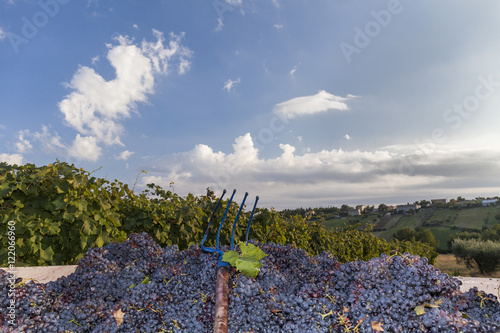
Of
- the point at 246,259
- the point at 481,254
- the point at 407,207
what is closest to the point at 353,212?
the point at 407,207

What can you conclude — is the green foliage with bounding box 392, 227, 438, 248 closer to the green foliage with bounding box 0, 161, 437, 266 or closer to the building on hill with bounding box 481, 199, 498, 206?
the building on hill with bounding box 481, 199, 498, 206

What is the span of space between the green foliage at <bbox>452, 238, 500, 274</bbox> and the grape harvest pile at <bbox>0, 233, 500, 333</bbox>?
28140mm

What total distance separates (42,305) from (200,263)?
127cm

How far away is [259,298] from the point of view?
2406mm

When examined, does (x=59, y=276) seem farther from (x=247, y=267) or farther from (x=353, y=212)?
(x=353, y=212)

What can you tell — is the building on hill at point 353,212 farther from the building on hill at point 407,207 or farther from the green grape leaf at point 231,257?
the green grape leaf at point 231,257

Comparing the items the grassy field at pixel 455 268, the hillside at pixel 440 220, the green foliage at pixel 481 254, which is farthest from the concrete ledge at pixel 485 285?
the hillside at pixel 440 220

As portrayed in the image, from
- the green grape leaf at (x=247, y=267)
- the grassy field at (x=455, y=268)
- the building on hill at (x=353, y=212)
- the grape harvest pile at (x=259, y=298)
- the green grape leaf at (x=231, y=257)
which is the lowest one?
the grassy field at (x=455, y=268)

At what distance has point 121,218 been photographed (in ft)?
16.2

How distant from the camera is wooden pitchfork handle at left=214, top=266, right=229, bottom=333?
219cm

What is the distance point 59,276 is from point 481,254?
29.7 m

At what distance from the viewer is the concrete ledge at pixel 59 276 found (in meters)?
2.89

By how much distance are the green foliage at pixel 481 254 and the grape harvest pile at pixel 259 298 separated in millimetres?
28140

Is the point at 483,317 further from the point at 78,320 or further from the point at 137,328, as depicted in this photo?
the point at 78,320
